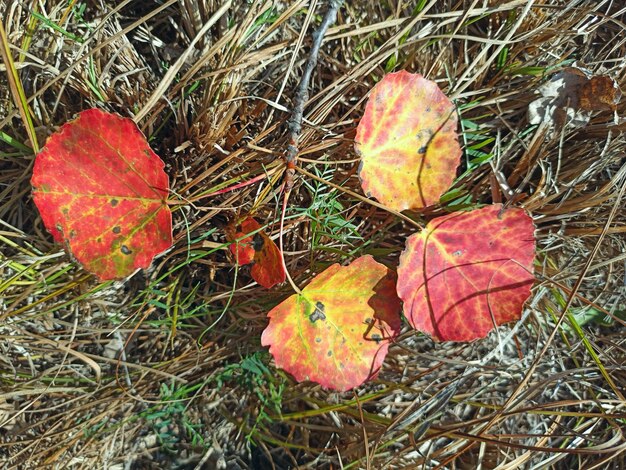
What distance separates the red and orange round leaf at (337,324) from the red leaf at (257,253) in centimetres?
6

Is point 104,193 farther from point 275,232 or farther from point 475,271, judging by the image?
point 475,271

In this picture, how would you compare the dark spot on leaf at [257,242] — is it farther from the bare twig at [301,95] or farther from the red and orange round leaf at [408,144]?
the red and orange round leaf at [408,144]

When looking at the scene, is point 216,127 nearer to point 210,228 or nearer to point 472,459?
point 210,228

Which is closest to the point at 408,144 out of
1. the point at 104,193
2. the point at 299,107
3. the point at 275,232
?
the point at 299,107

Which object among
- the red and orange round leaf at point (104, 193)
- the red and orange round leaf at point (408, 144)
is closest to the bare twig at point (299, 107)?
the red and orange round leaf at point (408, 144)

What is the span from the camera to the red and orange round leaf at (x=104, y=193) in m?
0.90

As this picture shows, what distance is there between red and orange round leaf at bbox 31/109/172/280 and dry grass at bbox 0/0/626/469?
0.09 meters

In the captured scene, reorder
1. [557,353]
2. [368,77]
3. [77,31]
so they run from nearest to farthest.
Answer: [77,31], [368,77], [557,353]

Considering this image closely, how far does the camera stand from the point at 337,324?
3.38 ft

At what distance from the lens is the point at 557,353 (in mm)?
1209

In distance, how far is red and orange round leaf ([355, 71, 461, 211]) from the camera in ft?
3.24

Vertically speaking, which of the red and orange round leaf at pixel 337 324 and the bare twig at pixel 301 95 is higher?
the bare twig at pixel 301 95

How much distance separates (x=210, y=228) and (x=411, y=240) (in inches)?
17.2

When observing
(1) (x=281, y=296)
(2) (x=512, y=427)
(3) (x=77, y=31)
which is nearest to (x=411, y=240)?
(1) (x=281, y=296)
